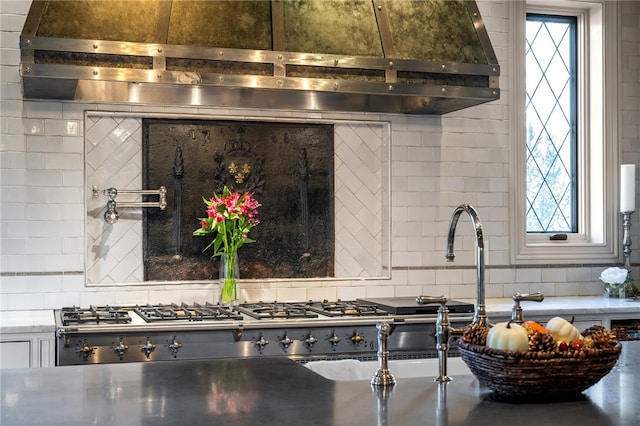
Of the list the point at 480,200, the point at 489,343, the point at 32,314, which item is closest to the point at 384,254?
the point at 480,200

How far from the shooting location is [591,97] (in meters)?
5.74

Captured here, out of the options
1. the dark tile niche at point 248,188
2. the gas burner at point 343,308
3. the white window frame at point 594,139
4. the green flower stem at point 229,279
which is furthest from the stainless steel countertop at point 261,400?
the white window frame at point 594,139

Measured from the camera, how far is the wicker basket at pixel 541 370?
2125mm

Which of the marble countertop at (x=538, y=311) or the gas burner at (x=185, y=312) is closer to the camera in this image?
the marble countertop at (x=538, y=311)

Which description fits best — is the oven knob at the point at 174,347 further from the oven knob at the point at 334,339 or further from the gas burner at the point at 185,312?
the oven knob at the point at 334,339

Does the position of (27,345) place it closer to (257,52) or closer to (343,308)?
(343,308)

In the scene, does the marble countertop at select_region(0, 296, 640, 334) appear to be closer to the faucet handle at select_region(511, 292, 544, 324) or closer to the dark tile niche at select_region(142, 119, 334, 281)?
the dark tile niche at select_region(142, 119, 334, 281)

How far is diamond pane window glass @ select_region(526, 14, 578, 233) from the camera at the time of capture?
5684mm

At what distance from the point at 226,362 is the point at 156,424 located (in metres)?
0.84

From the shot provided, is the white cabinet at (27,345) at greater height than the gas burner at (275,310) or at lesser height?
lesser

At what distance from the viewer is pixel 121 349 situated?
3814mm

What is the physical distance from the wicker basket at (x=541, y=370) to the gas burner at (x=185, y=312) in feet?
6.75

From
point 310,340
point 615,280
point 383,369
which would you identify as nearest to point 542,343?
point 383,369

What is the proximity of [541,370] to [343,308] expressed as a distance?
2.38 m
